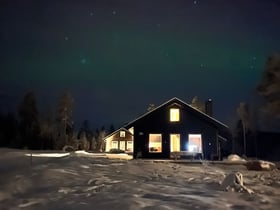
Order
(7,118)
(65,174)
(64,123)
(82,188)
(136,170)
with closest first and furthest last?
(82,188)
(65,174)
(136,170)
(7,118)
(64,123)

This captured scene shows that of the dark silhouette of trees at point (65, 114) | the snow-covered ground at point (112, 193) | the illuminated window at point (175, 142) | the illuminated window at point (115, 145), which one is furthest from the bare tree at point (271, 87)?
the dark silhouette of trees at point (65, 114)

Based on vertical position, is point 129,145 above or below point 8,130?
below

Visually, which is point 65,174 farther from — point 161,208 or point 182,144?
point 182,144

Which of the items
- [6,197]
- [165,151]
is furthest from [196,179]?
[165,151]

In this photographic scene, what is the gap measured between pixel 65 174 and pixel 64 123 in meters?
63.1

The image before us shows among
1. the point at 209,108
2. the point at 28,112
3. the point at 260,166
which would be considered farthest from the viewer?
the point at 28,112

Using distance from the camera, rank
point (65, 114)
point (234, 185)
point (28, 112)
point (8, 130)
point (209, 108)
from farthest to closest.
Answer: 1. point (65, 114)
2. point (28, 112)
3. point (8, 130)
4. point (209, 108)
5. point (234, 185)

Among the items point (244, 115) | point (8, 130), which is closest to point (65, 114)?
point (8, 130)

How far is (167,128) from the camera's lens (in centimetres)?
3372

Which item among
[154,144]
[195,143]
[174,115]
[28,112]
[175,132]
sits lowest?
[154,144]

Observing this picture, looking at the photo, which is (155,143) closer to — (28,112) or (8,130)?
(8,130)

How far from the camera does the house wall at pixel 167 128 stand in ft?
109

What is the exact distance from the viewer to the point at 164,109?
34156 mm

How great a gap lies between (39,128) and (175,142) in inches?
1209
